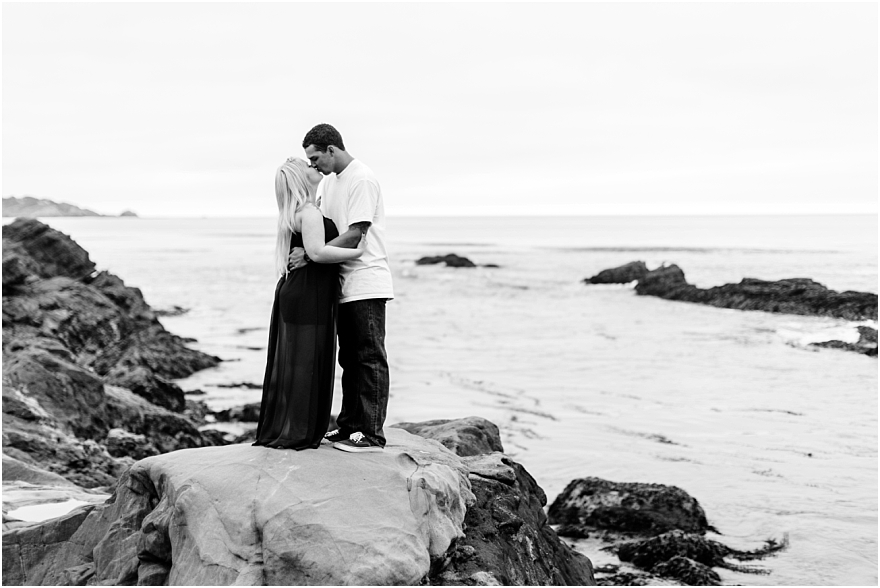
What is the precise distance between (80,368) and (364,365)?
7443 millimetres

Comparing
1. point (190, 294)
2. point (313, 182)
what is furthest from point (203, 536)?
point (190, 294)

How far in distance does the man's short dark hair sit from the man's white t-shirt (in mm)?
189

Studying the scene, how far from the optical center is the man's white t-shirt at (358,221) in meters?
5.96

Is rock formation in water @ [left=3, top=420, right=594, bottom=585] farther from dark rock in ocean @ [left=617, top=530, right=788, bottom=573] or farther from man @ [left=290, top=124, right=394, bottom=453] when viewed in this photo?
dark rock in ocean @ [left=617, top=530, right=788, bottom=573]

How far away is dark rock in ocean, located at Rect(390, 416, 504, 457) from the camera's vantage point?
735 cm

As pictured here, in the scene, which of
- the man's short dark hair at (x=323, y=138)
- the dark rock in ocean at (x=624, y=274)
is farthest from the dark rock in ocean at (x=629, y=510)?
the dark rock in ocean at (x=624, y=274)

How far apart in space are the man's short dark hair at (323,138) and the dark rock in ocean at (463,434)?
107 inches

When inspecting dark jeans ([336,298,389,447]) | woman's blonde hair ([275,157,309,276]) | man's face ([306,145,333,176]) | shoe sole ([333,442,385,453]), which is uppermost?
man's face ([306,145,333,176])

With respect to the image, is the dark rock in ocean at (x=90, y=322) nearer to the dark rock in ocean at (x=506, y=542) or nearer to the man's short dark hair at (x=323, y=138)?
the dark rock in ocean at (x=506, y=542)

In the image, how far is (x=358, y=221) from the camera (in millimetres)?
5934

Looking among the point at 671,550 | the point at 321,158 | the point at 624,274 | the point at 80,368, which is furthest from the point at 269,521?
the point at 624,274

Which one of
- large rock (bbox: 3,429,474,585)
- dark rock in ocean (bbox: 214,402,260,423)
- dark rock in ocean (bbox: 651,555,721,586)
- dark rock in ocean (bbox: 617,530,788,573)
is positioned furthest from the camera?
dark rock in ocean (bbox: 214,402,260,423)

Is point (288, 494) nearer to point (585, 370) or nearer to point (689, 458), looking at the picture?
point (689, 458)

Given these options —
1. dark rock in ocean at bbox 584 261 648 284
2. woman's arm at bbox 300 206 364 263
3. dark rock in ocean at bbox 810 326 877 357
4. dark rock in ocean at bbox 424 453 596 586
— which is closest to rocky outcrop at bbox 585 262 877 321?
dark rock in ocean at bbox 584 261 648 284
